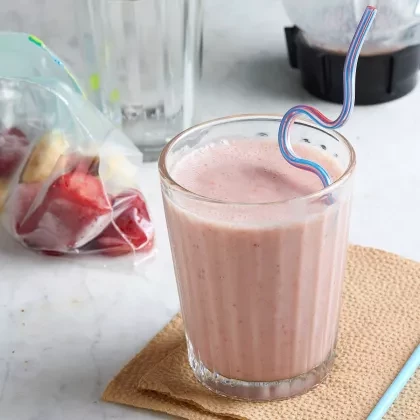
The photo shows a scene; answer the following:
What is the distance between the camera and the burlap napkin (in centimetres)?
50

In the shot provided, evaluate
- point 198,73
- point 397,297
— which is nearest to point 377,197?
point 397,297

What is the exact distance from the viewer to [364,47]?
0.87 m

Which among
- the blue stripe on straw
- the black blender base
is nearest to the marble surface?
the black blender base

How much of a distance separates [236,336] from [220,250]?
7cm

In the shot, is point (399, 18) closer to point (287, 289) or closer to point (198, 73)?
point (198, 73)

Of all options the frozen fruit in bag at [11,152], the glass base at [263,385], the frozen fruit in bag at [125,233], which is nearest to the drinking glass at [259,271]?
the glass base at [263,385]

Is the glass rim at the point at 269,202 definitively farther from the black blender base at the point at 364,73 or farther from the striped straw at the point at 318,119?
the black blender base at the point at 364,73

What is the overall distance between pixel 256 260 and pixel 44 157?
0.32 metres

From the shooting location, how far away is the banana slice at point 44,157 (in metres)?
0.70

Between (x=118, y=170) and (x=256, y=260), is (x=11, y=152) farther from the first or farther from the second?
(x=256, y=260)

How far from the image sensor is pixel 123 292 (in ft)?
2.11

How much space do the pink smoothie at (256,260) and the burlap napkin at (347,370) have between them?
0.07 ft

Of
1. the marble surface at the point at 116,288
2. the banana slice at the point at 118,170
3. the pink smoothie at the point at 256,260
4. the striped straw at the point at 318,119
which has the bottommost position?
the marble surface at the point at 116,288

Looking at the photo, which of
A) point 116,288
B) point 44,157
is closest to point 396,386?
point 116,288
